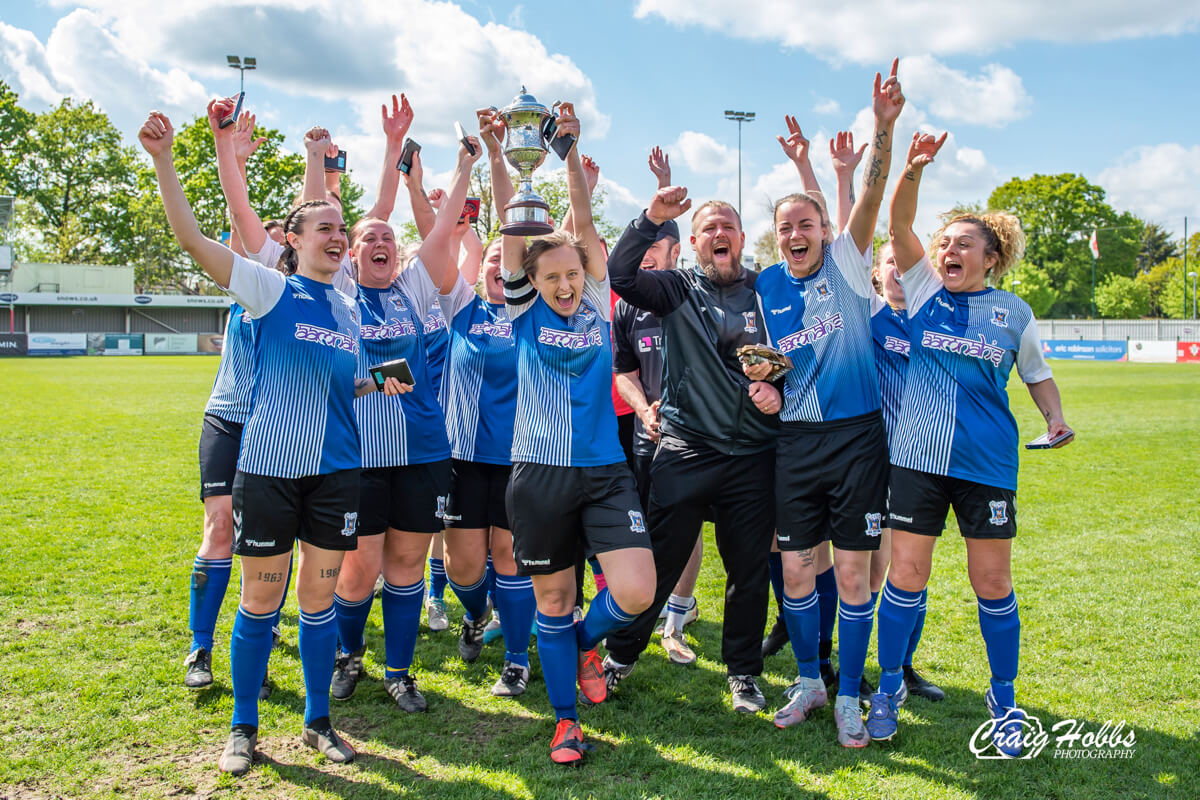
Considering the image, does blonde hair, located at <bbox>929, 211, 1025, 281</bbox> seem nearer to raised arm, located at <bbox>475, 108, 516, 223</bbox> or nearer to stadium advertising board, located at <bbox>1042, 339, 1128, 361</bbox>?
raised arm, located at <bbox>475, 108, 516, 223</bbox>

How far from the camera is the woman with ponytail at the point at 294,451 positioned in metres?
3.48

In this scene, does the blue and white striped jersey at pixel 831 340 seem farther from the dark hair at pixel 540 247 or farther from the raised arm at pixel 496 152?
the raised arm at pixel 496 152

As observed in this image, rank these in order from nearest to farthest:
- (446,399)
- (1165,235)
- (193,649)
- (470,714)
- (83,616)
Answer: (470,714)
(193,649)
(446,399)
(83,616)
(1165,235)

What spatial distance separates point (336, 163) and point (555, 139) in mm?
1874

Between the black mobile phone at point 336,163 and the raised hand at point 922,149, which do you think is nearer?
the raised hand at point 922,149

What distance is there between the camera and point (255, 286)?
3.46 metres

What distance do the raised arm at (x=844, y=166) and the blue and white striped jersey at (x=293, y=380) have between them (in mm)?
2619

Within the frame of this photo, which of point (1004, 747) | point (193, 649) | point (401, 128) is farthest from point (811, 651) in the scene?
point (401, 128)

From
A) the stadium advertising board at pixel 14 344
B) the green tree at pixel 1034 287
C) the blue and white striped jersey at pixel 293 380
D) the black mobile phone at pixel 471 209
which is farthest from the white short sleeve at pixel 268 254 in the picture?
the green tree at pixel 1034 287

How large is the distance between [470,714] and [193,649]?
159 centimetres

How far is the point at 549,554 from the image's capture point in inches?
144

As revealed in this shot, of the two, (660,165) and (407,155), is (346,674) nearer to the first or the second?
(407,155)

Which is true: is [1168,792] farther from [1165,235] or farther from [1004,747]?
[1165,235]

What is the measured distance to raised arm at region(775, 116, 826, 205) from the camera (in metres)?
4.34
